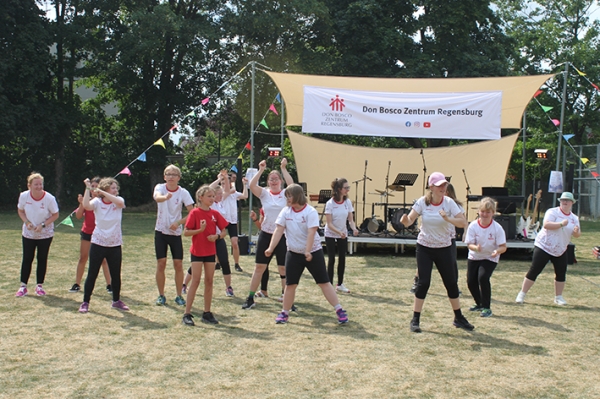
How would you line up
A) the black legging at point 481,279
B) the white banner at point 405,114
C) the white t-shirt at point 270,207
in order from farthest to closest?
the white banner at point 405,114 → the white t-shirt at point 270,207 → the black legging at point 481,279

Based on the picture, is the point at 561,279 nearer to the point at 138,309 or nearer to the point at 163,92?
the point at 138,309

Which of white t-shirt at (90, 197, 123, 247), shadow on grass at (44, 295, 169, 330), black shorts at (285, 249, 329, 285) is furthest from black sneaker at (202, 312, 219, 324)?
white t-shirt at (90, 197, 123, 247)

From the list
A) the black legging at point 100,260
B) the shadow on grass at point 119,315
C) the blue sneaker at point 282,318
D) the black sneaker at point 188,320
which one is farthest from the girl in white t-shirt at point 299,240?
the black legging at point 100,260

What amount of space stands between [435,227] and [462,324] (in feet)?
3.57

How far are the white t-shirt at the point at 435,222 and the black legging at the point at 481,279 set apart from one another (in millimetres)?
1060

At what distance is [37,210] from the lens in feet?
24.1

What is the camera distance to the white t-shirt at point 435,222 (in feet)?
19.1

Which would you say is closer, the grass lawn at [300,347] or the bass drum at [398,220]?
the grass lawn at [300,347]

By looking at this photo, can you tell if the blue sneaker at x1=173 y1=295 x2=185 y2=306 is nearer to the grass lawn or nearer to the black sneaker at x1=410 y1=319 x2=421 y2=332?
the grass lawn

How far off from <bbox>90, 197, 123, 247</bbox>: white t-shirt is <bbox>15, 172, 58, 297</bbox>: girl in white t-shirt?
104 cm

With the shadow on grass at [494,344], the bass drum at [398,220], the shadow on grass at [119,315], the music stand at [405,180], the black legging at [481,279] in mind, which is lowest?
the shadow on grass at [119,315]

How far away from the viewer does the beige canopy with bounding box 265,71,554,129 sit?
12625 mm

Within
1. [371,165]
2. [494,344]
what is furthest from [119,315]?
[371,165]

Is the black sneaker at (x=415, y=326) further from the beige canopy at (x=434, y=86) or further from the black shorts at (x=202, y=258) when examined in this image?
the beige canopy at (x=434, y=86)
